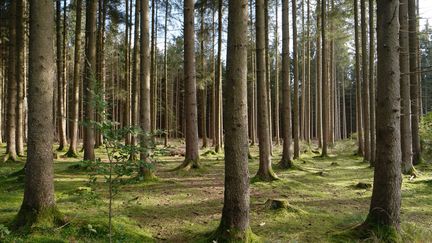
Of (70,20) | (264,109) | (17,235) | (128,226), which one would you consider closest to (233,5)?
(128,226)

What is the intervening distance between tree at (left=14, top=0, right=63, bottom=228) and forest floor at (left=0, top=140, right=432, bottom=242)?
34 cm

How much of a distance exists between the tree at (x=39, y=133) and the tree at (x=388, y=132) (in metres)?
4.96

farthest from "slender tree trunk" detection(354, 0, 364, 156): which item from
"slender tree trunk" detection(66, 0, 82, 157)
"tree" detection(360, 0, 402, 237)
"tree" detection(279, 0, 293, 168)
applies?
"slender tree trunk" detection(66, 0, 82, 157)

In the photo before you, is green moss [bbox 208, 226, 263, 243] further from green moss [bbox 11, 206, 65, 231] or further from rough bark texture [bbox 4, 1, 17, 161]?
rough bark texture [bbox 4, 1, 17, 161]

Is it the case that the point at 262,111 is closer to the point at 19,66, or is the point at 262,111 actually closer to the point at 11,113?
the point at 11,113

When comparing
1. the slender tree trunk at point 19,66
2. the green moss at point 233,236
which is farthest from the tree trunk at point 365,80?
the slender tree trunk at point 19,66

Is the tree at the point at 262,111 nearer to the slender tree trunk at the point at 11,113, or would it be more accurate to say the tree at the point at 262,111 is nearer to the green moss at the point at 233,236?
the green moss at the point at 233,236

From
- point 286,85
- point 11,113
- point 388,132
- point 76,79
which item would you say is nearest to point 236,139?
point 388,132

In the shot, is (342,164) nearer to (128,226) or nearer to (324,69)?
(324,69)

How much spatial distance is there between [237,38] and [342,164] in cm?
1292

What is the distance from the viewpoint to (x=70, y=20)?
823 inches

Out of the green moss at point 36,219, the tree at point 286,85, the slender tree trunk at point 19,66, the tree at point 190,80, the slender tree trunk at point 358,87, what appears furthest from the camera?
the slender tree trunk at point 358,87

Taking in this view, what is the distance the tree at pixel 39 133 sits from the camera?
5199mm

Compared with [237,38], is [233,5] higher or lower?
higher
